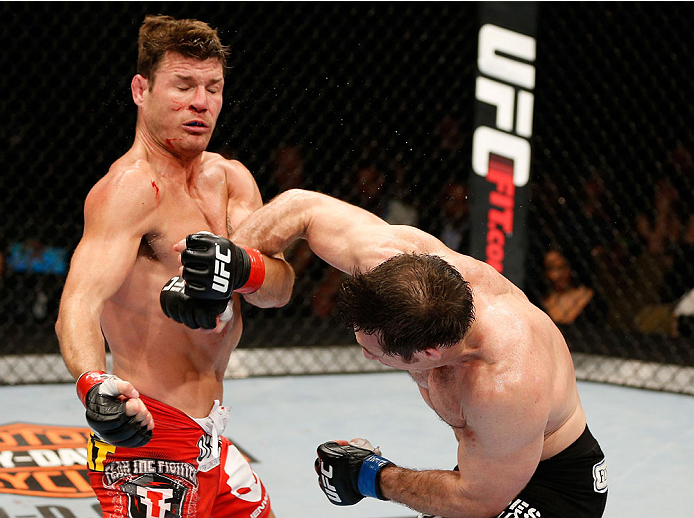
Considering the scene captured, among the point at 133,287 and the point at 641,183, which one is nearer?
the point at 133,287

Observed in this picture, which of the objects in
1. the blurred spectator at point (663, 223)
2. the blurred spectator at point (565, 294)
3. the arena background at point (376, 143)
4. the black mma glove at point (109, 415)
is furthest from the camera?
the blurred spectator at point (565, 294)

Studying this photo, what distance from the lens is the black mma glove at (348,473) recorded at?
1.61m

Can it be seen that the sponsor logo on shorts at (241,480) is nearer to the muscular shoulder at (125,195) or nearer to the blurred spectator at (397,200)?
the muscular shoulder at (125,195)

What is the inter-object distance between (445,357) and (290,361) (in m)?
3.07

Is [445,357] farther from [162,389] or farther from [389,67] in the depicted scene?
[389,67]

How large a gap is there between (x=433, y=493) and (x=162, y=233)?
74 centimetres

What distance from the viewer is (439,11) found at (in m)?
5.29

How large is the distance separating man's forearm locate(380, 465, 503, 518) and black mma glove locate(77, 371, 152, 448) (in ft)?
1.75

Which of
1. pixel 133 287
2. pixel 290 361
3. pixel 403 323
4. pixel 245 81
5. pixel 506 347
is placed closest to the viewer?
pixel 403 323

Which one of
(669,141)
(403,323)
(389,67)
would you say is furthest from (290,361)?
(403,323)

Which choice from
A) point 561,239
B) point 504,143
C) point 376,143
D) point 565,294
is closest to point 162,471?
point 504,143

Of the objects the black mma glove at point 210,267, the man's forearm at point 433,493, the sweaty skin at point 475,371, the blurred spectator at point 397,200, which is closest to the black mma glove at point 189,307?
the black mma glove at point 210,267

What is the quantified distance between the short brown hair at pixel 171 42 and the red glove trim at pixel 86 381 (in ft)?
2.20

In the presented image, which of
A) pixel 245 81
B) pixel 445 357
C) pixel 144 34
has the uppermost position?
pixel 245 81
